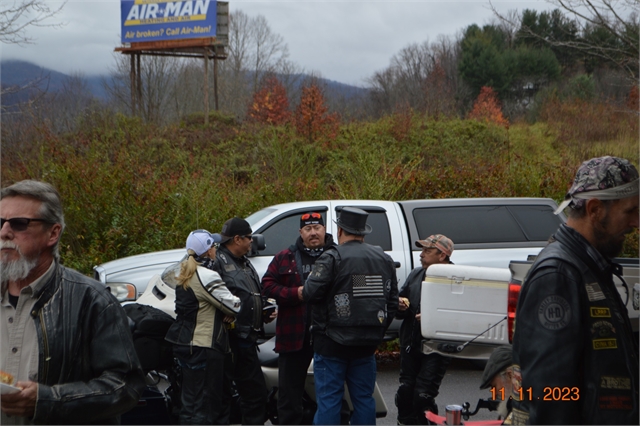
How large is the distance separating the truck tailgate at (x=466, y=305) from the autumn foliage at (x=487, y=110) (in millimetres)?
20700

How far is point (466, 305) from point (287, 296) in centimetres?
167

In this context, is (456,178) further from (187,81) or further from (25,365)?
(187,81)

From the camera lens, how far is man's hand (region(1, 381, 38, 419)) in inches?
96.5

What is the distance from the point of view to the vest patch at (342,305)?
5336 mm

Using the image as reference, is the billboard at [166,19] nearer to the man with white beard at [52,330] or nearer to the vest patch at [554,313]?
the man with white beard at [52,330]

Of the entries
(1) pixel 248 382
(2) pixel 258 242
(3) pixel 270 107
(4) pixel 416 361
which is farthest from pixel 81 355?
(3) pixel 270 107

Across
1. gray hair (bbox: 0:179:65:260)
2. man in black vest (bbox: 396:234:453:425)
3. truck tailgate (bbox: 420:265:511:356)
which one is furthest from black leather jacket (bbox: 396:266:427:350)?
gray hair (bbox: 0:179:65:260)

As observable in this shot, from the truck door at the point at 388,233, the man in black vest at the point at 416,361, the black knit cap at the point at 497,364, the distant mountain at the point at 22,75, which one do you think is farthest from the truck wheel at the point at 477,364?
the distant mountain at the point at 22,75

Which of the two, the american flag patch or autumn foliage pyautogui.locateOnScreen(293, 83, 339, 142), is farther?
autumn foliage pyautogui.locateOnScreen(293, 83, 339, 142)

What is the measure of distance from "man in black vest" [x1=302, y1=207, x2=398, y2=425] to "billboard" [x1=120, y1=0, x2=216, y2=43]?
1985cm

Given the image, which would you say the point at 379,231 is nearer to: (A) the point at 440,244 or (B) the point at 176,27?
(A) the point at 440,244

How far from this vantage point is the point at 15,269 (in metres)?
2.65

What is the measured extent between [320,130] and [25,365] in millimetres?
20035

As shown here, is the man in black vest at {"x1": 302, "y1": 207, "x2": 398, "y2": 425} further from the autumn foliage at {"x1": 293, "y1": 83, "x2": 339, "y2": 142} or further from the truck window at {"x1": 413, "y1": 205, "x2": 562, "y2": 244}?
the autumn foliage at {"x1": 293, "y1": 83, "x2": 339, "y2": 142}
